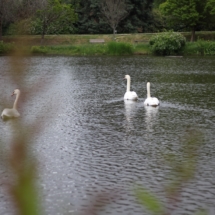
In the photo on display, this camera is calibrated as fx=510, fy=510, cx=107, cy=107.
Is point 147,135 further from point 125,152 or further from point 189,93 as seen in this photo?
point 189,93

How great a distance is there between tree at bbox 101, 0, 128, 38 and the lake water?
3359cm

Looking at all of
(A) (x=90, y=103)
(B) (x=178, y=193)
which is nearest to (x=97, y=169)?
(B) (x=178, y=193)

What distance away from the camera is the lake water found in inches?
80.1

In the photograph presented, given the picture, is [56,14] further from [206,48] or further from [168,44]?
[206,48]

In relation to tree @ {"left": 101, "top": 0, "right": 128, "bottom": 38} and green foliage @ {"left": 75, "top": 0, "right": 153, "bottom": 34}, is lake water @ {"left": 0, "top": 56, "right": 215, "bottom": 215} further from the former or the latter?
green foliage @ {"left": 75, "top": 0, "right": 153, "bottom": 34}

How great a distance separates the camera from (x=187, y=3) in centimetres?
5725

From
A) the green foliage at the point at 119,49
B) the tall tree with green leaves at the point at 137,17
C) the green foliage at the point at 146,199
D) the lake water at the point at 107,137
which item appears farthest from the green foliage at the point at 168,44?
the green foliage at the point at 146,199

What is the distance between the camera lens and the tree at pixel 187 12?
5601 centimetres

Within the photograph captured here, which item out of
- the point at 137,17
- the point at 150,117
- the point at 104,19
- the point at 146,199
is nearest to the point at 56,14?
the point at 104,19

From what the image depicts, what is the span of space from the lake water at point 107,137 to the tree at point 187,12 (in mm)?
29334

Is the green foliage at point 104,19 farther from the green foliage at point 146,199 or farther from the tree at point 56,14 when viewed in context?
the green foliage at point 146,199

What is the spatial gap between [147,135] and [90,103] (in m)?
6.40

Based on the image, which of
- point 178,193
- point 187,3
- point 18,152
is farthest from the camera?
point 187,3

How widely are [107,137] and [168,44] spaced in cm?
3868
